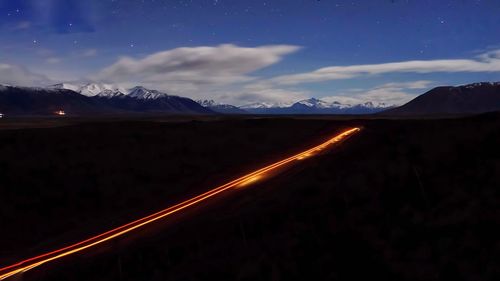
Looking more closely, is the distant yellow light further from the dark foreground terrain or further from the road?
the dark foreground terrain

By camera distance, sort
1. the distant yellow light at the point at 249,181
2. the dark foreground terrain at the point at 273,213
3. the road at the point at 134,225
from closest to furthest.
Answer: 1. the dark foreground terrain at the point at 273,213
2. the road at the point at 134,225
3. the distant yellow light at the point at 249,181

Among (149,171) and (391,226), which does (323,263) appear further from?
(149,171)

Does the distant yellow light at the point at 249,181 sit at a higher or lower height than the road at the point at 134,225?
higher

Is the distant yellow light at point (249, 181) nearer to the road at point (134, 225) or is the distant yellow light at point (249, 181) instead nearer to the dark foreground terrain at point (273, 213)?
the road at point (134, 225)

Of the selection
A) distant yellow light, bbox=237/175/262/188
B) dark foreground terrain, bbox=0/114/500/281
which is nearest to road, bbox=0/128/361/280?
distant yellow light, bbox=237/175/262/188

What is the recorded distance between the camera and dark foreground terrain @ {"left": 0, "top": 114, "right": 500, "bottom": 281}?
14.0 meters

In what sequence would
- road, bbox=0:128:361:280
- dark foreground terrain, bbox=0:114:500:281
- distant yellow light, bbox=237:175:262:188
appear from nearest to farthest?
dark foreground terrain, bbox=0:114:500:281, road, bbox=0:128:361:280, distant yellow light, bbox=237:175:262:188

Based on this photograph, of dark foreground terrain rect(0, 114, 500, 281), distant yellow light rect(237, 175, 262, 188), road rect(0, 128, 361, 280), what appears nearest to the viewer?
dark foreground terrain rect(0, 114, 500, 281)

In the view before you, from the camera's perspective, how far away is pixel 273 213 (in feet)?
69.6

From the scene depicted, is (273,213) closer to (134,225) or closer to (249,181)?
(134,225)

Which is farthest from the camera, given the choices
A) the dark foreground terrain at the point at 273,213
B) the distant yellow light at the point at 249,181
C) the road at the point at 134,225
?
the distant yellow light at the point at 249,181

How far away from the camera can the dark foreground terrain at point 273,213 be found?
14.0 meters

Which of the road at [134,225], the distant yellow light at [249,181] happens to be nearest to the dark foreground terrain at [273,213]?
the road at [134,225]

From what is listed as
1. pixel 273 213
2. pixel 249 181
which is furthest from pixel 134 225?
pixel 249 181
